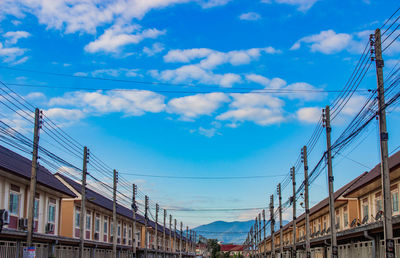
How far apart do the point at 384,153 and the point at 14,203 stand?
63.1ft

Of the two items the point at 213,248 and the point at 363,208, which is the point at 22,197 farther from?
the point at 213,248

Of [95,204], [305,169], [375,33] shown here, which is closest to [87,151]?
[95,204]

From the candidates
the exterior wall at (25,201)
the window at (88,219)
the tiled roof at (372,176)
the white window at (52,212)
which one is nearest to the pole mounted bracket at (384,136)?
the tiled roof at (372,176)

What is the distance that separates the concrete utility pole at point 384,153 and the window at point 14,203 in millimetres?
18764

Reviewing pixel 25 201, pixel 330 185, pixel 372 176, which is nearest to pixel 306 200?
pixel 372 176

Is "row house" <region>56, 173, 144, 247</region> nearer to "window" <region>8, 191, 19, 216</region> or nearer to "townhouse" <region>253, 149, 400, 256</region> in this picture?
"window" <region>8, 191, 19, 216</region>

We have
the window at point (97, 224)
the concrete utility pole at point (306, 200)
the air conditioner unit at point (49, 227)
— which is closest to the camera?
the air conditioner unit at point (49, 227)

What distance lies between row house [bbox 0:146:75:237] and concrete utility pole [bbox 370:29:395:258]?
51.5 ft

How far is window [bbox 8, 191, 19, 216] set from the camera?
1006 inches

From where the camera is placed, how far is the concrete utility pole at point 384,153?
15672 millimetres

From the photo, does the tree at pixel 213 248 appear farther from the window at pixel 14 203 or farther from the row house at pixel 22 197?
the window at pixel 14 203

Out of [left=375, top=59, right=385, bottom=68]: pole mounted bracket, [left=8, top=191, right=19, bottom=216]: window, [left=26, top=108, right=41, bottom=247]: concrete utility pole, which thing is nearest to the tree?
[left=8, top=191, right=19, bottom=216]: window

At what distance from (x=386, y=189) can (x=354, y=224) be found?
19904 millimetres

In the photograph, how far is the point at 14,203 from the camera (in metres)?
26.0
